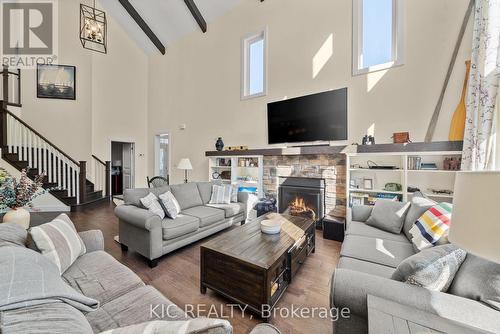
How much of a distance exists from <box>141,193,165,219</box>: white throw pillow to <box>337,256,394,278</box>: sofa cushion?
209cm

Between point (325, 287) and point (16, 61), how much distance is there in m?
8.80

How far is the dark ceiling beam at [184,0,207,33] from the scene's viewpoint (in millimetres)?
5198

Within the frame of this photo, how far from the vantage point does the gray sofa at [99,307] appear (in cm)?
60

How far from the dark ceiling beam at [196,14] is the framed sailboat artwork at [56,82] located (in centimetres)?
378

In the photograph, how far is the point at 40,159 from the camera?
15.9ft

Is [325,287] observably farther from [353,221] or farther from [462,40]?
[462,40]

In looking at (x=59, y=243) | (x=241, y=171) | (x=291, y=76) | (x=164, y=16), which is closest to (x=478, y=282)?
(x=59, y=243)

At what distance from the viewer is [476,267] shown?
1.08 meters

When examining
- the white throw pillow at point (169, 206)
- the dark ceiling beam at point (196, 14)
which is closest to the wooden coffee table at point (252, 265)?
the white throw pillow at point (169, 206)

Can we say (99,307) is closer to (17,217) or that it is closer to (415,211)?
(17,217)

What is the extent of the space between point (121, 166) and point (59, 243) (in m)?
7.21

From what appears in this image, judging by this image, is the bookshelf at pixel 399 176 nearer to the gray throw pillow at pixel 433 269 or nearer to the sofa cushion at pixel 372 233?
the sofa cushion at pixel 372 233

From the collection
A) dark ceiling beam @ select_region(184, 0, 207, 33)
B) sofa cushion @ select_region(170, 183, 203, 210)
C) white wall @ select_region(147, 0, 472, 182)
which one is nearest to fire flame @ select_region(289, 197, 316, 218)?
white wall @ select_region(147, 0, 472, 182)

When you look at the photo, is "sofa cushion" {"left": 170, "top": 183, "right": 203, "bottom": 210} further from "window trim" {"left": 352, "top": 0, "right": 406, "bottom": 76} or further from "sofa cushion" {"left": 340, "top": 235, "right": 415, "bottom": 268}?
"window trim" {"left": 352, "top": 0, "right": 406, "bottom": 76}
